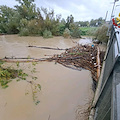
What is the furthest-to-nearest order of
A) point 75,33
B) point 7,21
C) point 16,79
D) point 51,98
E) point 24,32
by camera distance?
1. point 7,21
2. point 75,33
3. point 24,32
4. point 16,79
5. point 51,98

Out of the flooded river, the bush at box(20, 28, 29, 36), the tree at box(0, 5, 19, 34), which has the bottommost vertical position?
the flooded river

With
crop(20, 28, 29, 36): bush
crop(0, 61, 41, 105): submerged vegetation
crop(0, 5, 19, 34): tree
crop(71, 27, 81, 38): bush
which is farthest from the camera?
crop(0, 5, 19, 34): tree

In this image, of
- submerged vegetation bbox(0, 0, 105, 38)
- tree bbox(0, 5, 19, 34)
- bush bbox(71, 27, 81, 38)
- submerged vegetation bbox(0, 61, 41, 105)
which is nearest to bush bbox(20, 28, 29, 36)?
submerged vegetation bbox(0, 0, 105, 38)

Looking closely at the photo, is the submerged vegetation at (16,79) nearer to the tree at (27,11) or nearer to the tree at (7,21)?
the tree at (27,11)

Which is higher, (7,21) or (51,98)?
(7,21)

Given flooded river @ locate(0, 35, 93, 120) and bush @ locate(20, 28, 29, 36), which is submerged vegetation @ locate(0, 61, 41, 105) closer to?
flooded river @ locate(0, 35, 93, 120)

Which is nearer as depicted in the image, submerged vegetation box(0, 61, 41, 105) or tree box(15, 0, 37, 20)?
submerged vegetation box(0, 61, 41, 105)

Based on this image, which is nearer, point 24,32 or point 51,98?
point 51,98

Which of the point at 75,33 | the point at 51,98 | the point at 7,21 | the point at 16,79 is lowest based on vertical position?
the point at 51,98

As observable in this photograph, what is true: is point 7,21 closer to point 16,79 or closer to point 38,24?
point 38,24

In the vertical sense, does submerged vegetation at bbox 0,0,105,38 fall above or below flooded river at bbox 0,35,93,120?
above

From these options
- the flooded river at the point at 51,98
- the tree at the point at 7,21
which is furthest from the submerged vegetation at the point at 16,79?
the tree at the point at 7,21

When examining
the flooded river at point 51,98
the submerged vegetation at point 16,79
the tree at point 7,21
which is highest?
the tree at point 7,21

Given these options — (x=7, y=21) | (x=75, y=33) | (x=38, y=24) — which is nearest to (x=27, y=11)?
(x=38, y=24)
